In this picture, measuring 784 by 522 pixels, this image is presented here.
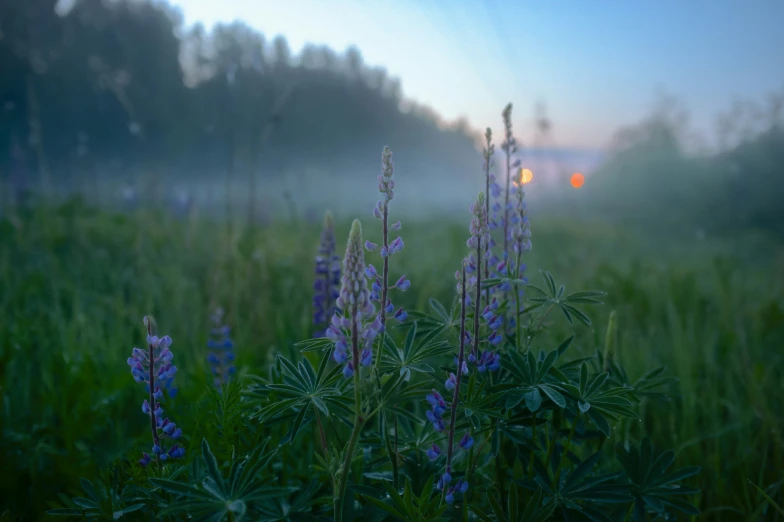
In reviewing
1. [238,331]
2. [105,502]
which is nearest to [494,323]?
[105,502]

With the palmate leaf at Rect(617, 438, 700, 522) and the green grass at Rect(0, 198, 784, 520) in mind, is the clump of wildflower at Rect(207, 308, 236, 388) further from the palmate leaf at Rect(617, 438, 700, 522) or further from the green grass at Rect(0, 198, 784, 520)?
the palmate leaf at Rect(617, 438, 700, 522)

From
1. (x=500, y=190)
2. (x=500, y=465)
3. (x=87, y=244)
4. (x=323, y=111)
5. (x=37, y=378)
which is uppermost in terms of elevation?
(x=323, y=111)

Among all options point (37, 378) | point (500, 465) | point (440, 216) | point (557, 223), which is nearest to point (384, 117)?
point (440, 216)

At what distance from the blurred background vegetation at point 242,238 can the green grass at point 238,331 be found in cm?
2

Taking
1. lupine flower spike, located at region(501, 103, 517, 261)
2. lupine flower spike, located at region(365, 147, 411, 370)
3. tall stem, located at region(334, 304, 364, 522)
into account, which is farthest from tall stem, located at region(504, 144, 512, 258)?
tall stem, located at region(334, 304, 364, 522)

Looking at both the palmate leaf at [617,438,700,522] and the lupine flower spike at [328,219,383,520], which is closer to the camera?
the lupine flower spike at [328,219,383,520]

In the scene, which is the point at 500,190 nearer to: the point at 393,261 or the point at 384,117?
the point at 393,261

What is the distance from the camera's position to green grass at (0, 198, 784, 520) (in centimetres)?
192

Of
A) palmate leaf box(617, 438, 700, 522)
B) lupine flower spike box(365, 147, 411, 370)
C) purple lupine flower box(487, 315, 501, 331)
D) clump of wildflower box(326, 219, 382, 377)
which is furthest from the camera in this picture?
palmate leaf box(617, 438, 700, 522)

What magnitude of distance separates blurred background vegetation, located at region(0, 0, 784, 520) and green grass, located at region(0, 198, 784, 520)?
2 centimetres

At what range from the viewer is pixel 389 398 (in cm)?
119

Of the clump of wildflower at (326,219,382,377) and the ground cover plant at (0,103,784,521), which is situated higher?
the clump of wildflower at (326,219,382,377)

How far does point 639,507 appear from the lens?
1.42 m

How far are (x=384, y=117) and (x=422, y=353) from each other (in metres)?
10.9
